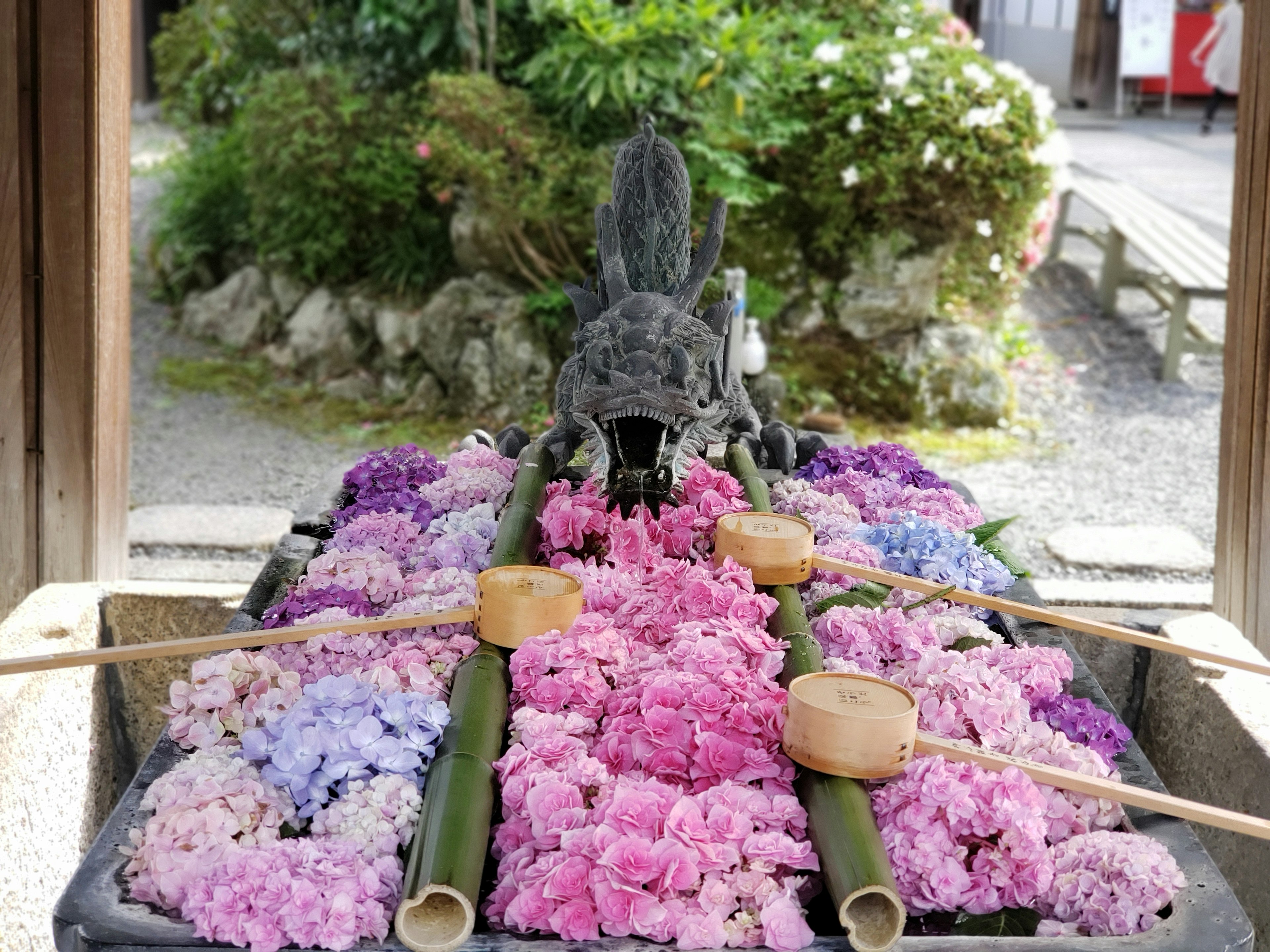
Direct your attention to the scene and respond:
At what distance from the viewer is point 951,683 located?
2.24 m

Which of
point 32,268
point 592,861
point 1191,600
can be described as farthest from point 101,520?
point 1191,600

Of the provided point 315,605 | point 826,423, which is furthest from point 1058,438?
point 315,605

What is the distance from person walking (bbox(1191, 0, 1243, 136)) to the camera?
44.2ft

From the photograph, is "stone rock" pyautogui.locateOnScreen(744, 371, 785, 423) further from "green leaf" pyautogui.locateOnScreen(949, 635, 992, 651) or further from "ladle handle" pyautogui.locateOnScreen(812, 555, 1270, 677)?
"green leaf" pyautogui.locateOnScreen(949, 635, 992, 651)

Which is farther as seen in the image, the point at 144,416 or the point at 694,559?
the point at 144,416

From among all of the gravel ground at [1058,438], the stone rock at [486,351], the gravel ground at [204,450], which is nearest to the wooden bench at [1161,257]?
the gravel ground at [1058,438]

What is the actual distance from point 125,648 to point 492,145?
18.1 feet

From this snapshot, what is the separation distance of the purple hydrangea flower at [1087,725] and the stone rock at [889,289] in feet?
17.2

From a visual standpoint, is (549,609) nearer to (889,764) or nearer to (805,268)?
(889,764)

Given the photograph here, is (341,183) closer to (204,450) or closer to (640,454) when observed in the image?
(204,450)

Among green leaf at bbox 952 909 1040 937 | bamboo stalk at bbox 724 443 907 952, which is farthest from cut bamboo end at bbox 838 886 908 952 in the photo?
green leaf at bbox 952 909 1040 937

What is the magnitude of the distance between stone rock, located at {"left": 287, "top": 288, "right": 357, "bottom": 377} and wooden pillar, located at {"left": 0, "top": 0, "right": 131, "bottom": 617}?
4146 mm

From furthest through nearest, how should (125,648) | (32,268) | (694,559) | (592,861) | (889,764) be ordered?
(32,268), (694,559), (125,648), (889,764), (592,861)

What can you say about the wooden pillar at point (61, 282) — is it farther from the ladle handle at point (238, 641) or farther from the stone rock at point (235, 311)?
the stone rock at point (235, 311)
